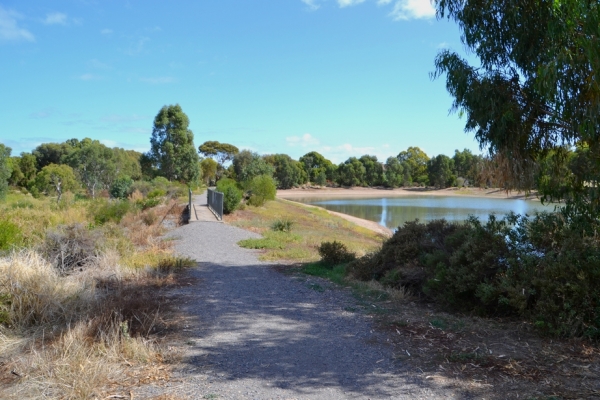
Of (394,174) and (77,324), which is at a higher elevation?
(394,174)

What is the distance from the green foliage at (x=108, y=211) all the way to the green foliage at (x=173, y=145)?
28.5 meters

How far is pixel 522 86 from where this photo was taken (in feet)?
24.8

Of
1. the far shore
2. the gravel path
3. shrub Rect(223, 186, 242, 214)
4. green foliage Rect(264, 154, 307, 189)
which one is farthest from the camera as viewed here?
green foliage Rect(264, 154, 307, 189)

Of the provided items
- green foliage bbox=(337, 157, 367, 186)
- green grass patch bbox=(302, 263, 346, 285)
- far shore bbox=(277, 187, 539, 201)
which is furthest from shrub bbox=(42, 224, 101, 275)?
green foliage bbox=(337, 157, 367, 186)

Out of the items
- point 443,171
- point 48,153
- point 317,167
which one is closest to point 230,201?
point 48,153

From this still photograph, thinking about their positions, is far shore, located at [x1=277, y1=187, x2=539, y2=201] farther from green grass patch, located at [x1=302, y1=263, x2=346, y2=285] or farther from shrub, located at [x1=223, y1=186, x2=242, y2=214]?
green grass patch, located at [x1=302, y1=263, x2=346, y2=285]

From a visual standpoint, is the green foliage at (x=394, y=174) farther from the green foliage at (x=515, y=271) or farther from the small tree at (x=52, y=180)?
the green foliage at (x=515, y=271)

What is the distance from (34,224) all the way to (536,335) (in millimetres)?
13344

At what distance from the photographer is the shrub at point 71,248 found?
9180 millimetres

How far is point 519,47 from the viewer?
23.8ft

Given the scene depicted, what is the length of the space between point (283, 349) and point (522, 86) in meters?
5.43

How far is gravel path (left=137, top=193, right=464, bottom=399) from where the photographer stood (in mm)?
4160

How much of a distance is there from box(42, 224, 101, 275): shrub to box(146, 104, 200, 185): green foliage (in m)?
43.9

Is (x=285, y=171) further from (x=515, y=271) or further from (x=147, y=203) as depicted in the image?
(x=515, y=271)
